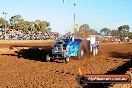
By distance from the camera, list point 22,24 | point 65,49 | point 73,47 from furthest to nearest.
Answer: point 22,24 < point 73,47 < point 65,49

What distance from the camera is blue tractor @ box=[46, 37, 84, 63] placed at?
19625mm

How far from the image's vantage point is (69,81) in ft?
39.7

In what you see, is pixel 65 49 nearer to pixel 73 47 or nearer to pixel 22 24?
pixel 73 47

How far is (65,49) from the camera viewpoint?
782 inches

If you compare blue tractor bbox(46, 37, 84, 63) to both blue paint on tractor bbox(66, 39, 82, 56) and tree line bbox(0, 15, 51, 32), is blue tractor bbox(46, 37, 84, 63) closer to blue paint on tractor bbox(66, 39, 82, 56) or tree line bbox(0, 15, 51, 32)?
blue paint on tractor bbox(66, 39, 82, 56)

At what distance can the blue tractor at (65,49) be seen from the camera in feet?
64.4

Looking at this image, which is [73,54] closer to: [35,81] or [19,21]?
[35,81]

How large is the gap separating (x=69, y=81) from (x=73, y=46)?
8286mm

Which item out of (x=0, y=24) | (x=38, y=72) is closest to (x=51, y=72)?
(x=38, y=72)

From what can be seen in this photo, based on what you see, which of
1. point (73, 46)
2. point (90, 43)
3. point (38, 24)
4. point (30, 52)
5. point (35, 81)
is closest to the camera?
point (35, 81)

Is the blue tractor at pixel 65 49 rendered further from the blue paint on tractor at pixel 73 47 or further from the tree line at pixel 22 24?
the tree line at pixel 22 24

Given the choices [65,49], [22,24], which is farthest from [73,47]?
[22,24]

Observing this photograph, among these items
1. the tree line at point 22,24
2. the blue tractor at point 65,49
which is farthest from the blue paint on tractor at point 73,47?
the tree line at point 22,24

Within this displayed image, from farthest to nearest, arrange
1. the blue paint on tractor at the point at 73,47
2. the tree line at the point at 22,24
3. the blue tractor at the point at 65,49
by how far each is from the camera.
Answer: the tree line at the point at 22,24 < the blue paint on tractor at the point at 73,47 < the blue tractor at the point at 65,49
